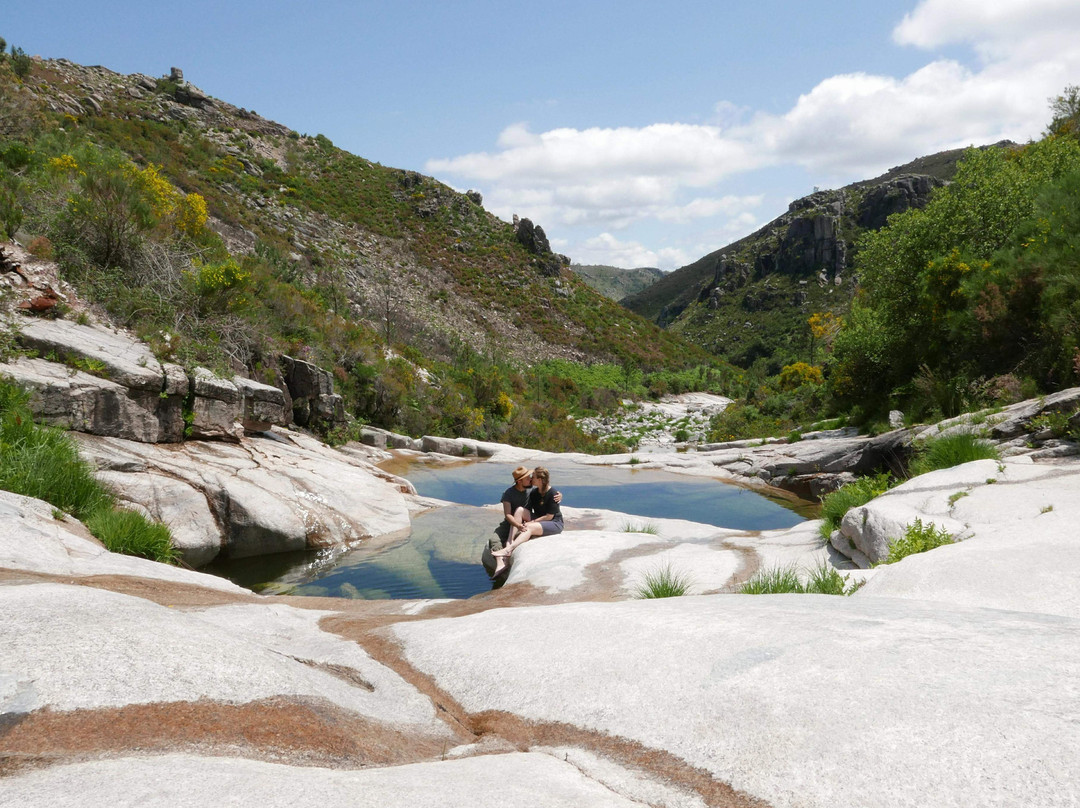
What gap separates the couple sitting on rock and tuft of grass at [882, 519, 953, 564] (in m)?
4.89

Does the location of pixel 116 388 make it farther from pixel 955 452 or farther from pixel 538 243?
pixel 538 243

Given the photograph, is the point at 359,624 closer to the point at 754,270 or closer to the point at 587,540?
the point at 587,540

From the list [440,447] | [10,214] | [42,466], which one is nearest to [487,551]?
[42,466]

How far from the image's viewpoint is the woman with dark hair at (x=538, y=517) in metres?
9.50

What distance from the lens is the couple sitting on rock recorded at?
31.9ft

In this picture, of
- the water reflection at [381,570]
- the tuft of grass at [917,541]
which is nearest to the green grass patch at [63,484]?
the water reflection at [381,570]

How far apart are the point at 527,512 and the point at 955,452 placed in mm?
6920

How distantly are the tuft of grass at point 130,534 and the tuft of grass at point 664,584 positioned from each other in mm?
5957

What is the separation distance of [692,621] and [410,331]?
38.7 metres

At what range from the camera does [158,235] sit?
15172 mm

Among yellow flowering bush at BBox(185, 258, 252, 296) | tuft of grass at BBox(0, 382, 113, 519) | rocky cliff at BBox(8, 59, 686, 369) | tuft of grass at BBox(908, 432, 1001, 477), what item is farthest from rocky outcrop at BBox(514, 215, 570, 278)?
tuft of grass at BBox(0, 382, 113, 519)

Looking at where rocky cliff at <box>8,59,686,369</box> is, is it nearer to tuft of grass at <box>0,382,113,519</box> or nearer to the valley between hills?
the valley between hills

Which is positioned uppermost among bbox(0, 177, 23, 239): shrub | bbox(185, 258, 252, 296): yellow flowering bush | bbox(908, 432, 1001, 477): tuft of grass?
bbox(0, 177, 23, 239): shrub

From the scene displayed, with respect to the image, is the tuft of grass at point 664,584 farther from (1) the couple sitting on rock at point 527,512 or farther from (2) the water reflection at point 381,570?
(2) the water reflection at point 381,570
